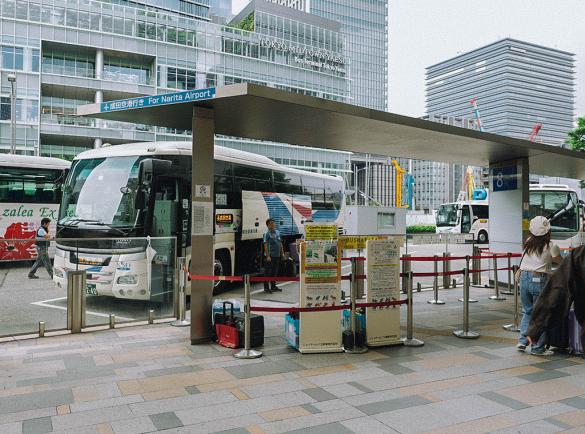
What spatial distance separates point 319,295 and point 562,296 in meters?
2.96

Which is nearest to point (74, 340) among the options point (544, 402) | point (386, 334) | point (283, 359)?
point (283, 359)

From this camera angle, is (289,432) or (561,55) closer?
(289,432)

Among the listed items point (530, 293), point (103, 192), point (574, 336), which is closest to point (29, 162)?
point (103, 192)

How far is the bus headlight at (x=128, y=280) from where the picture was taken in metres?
9.17

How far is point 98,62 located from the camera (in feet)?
171

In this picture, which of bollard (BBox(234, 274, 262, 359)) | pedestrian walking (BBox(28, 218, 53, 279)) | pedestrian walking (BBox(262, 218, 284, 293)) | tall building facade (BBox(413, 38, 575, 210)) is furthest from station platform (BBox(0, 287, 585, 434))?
tall building facade (BBox(413, 38, 575, 210))

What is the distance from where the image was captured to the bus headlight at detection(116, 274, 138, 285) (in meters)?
9.17

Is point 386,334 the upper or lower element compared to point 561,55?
lower

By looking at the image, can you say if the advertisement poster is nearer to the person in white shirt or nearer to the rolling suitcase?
the person in white shirt

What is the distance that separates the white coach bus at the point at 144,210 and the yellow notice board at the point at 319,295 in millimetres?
1751

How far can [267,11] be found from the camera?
258 feet

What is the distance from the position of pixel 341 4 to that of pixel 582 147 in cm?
13575

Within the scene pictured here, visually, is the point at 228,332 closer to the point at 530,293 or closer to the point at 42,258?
the point at 42,258

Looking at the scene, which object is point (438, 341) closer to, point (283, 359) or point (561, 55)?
point (283, 359)
